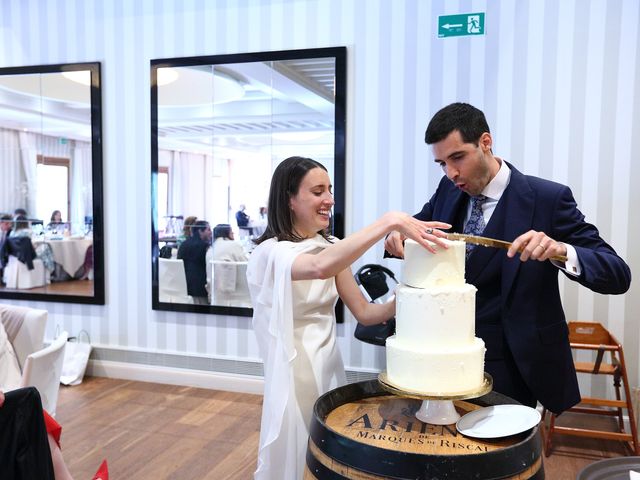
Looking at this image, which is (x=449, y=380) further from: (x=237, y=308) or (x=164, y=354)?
(x=164, y=354)

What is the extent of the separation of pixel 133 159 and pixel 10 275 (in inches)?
59.4

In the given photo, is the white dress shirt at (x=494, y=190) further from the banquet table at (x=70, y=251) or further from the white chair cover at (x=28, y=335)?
the banquet table at (x=70, y=251)

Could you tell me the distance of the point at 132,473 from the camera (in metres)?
2.98

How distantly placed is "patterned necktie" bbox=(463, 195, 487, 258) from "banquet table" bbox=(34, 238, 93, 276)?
3498mm

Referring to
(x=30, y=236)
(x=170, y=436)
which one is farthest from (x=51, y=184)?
(x=170, y=436)

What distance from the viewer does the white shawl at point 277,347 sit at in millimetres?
1722

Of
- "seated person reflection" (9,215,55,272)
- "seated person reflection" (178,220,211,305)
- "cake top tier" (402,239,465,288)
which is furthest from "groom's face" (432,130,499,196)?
"seated person reflection" (9,215,55,272)

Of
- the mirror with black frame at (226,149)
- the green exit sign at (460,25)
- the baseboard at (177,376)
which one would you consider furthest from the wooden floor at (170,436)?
the green exit sign at (460,25)

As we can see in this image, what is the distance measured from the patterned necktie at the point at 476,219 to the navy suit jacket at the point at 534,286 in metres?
0.07

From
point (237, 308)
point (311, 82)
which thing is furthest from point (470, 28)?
point (237, 308)

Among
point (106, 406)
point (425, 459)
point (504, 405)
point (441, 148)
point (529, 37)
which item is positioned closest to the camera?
point (425, 459)

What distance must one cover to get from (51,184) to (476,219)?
383 cm

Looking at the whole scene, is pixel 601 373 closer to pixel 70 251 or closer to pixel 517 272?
pixel 517 272

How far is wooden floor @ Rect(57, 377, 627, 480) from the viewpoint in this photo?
3047 mm
